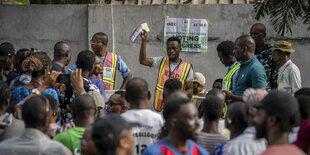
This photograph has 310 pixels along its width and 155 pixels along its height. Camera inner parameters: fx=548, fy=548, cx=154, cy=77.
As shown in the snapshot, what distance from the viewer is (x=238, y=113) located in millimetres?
5137

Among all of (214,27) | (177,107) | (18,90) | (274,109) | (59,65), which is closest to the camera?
(274,109)

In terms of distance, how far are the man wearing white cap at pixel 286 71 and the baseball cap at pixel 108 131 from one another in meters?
4.55

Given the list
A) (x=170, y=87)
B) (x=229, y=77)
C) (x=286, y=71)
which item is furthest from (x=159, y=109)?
(x=286, y=71)

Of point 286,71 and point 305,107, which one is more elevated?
point 286,71

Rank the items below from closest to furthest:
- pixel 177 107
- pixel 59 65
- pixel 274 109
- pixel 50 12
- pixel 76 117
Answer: pixel 274 109
pixel 177 107
pixel 76 117
pixel 59 65
pixel 50 12

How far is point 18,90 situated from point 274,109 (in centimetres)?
354

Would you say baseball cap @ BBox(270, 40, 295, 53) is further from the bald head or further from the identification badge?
the bald head

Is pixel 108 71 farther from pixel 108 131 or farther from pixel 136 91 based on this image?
pixel 108 131

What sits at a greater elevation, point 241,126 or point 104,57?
point 104,57

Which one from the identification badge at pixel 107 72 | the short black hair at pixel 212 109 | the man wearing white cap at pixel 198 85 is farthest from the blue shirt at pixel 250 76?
the identification badge at pixel 107 72

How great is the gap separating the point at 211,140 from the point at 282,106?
1.26 m

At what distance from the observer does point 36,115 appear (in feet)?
15.5

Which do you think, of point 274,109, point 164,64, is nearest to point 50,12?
point 164,64

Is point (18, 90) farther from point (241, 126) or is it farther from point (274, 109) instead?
point (274, 109)
